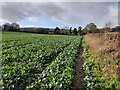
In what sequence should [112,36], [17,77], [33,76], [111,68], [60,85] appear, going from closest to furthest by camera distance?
[60,85] → [17,77] → [33,76] → [111,68] → [112,36]

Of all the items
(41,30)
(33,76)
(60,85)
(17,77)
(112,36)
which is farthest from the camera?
(41,30)

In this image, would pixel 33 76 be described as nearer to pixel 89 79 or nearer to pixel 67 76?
pixel 67 76

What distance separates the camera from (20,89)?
360 inches

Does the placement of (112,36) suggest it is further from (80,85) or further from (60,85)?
(60,85)

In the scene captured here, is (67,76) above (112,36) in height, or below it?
below

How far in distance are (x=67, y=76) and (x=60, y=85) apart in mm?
1334

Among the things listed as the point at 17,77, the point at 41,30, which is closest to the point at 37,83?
the point at 17,77

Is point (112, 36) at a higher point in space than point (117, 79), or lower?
higher

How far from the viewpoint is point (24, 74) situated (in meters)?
10.7

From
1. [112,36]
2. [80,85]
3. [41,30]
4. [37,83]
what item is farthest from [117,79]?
[41,30]

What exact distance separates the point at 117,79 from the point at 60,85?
273cm

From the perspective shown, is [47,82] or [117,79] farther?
[117,79]

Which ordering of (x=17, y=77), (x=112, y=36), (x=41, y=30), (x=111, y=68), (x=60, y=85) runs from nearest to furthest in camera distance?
(x=60, y=85) → (x=17, y=77) → (x=111, y=68) → (x=112, y=36) → (x=41, y=30)

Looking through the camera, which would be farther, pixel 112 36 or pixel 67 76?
pixel 112 36
